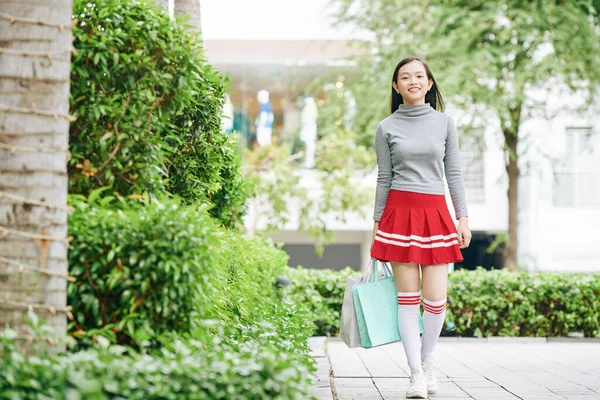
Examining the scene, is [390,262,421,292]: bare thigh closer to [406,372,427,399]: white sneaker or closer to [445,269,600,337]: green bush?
[406,372,427,399]: white sneaker

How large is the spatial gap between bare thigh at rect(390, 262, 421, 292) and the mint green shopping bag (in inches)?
5.7

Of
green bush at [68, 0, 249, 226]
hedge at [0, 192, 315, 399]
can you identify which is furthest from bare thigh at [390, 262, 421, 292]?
green bush at [68, 0, 249, 226]

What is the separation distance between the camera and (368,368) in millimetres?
6590

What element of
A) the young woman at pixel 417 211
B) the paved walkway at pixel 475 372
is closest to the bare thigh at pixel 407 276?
the young woman at pixel 417 211

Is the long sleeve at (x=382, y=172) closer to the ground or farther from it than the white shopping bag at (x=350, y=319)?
farther from it

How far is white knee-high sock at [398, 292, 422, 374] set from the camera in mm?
5031

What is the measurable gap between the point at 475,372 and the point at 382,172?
7.07 feet

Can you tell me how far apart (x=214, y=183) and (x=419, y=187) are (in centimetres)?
140

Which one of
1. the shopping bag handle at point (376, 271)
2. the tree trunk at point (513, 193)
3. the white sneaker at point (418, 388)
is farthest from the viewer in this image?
the tree trunk at point (513, 193)

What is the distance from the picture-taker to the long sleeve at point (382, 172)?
17.1 feet

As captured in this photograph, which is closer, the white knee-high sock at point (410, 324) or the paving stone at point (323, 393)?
the paving stone at point (323, 393)

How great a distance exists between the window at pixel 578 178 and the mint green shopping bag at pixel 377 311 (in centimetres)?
1717

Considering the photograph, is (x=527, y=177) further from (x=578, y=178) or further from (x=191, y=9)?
(x=191, y=9)

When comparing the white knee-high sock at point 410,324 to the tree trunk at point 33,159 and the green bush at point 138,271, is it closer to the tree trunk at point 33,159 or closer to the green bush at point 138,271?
the green bush at point 138,271
